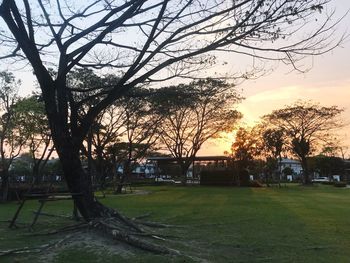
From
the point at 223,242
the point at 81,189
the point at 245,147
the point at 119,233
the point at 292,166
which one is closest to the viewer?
the point at 119,233

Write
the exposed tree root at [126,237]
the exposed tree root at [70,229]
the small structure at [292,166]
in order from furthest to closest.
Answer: the small structure at [292,166] → the exposed tree root at [70,229] → the exposed tree root at [126,237]

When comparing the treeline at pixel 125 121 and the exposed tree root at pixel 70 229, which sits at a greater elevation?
the treeline at pixel 125 121

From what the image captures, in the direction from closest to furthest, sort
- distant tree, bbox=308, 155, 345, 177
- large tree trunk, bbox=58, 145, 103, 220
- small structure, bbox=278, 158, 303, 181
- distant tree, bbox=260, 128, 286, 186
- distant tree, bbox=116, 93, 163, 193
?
large tree trunk, bbox=58, 145, 103, 220
distant tree, bbox=116, 93, 163, 193
distant tree, bbox=260, 128, 286, 186
distant tree, bbox=308, 155, 345, 177
small structure, bbox=278, 158, 303, 181

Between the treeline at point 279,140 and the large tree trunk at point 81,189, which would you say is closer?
the large tree trunk at point 81,189

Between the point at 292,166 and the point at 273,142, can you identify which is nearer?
the point at 273,142

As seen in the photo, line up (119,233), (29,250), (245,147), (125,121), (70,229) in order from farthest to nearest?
(245,147), (125,121), (70,229), (119,233), (29,250)

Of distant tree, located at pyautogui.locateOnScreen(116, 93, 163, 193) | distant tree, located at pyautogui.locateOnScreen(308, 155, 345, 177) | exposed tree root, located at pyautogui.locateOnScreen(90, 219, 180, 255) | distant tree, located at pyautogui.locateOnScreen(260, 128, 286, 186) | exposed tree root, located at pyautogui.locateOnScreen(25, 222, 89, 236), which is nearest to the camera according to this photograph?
exposed tree root, located at pyautogui.locateOnScreen(90, 219, 180, 255)

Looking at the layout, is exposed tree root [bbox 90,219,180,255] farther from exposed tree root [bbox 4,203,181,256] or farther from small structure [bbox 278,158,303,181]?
small structure [bbox 278,158,303,181]

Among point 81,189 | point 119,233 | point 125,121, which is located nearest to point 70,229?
point 81,189

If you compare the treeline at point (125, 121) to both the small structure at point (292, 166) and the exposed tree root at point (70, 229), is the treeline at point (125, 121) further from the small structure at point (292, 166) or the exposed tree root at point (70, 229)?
the small structure at point (292, 166)

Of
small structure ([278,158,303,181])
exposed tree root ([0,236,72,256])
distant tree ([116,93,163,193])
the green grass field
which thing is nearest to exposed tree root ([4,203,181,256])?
exposed tree root ([0,236,72,256])

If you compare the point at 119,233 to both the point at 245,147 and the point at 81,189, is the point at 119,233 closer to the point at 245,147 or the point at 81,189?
the point at 81,189

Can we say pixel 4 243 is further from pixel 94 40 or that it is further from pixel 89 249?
pixel 94 40

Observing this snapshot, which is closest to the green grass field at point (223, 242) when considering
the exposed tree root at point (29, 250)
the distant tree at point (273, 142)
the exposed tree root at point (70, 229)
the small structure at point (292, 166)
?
the exposed tree root at point (29, 250)
